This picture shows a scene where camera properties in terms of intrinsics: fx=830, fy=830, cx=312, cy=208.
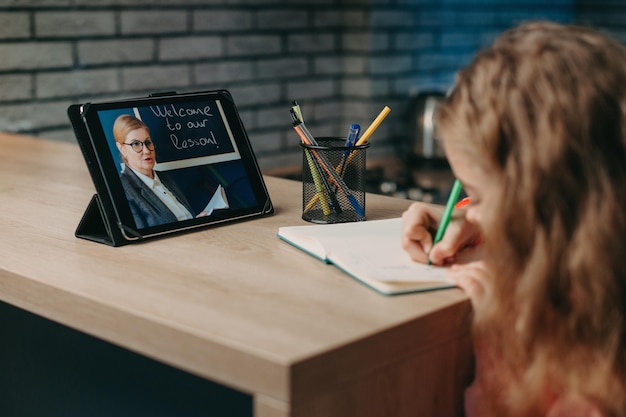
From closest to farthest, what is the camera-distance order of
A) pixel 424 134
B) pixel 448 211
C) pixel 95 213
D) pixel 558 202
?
pixel 558 202 < pixel 448 211 < pixel 95 213 < pixel 424 134

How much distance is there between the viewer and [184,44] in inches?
106

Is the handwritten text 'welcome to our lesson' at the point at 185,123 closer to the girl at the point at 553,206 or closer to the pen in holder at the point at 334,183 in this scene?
the pen in holder at the point at 334,183

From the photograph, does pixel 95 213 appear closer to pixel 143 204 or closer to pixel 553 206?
pixel 143 204

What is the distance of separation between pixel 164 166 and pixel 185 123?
3.5 inches

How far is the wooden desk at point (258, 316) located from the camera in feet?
2.55

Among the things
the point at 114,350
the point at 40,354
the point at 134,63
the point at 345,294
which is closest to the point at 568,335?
the point at 345,294

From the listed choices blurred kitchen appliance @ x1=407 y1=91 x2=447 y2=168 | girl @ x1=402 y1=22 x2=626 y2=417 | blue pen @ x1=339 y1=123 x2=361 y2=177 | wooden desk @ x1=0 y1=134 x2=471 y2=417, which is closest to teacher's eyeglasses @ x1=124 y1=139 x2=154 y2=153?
wooden desk @ x1=0 y1=134 x2=471 y2=417

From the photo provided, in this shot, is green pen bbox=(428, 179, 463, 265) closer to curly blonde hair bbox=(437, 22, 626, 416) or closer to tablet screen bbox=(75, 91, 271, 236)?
curly blonde hair bbox=(437, 22, 626, 416)

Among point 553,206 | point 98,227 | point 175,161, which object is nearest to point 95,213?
point 98,227

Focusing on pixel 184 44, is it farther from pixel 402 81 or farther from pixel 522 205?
pixel 522 205

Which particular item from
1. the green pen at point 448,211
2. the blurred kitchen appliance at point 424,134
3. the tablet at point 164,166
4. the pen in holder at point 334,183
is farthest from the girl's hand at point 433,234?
the blurred kitchen appliance at point 424,134

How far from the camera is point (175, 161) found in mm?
1210

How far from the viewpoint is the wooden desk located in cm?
78

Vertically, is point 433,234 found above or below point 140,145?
below
